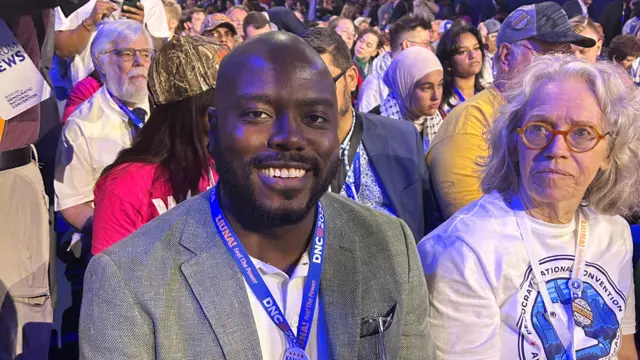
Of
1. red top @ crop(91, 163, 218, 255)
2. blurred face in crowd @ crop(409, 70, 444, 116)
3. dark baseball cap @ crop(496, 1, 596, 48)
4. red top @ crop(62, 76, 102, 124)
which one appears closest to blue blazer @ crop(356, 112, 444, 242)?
dark baseball cap @ crop(496, 1, 596, 48)

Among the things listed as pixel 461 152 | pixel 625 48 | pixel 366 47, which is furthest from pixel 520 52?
pixel 366 47

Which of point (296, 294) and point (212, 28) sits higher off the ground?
point (296, 294)

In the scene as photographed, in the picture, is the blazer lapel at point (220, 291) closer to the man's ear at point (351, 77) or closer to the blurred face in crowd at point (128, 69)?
the man's ear at point (351, 77)

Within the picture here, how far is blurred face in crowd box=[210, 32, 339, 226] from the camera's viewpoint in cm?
137

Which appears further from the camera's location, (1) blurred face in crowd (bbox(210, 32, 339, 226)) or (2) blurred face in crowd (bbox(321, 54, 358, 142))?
(2) blurred face in crowd (bbox(321, 54, 358, 142))

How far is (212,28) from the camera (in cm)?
641

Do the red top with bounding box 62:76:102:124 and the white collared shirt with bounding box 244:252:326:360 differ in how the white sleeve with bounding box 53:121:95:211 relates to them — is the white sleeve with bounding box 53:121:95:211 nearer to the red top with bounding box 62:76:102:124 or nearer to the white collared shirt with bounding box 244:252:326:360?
the red top with bounding box 62:76:102:124

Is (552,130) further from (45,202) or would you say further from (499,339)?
(45,202)

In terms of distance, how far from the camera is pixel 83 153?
3303mm

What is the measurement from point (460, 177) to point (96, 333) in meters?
1.92

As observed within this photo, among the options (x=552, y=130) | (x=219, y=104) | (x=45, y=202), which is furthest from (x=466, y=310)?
(x=45, y=202)

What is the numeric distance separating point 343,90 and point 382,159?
1.32 ft

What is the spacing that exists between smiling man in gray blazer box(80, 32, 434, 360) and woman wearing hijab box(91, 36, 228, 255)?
1004mm

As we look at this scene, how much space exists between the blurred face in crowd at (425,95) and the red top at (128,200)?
2.18 meters
